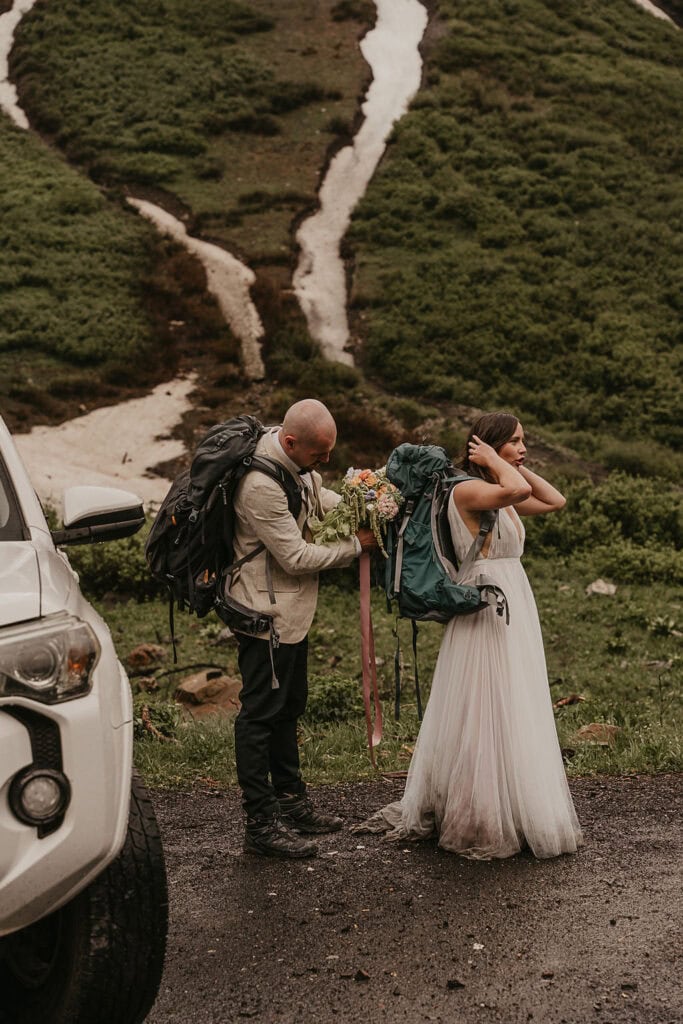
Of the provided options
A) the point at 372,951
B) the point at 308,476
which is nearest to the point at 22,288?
the point at 308,476

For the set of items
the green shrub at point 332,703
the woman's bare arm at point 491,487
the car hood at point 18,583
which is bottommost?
the green shrub at point 332,703

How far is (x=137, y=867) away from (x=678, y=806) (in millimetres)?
3533

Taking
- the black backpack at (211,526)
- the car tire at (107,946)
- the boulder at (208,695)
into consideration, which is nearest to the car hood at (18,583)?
the car tire at (107,946)

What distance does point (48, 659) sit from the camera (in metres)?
3.27

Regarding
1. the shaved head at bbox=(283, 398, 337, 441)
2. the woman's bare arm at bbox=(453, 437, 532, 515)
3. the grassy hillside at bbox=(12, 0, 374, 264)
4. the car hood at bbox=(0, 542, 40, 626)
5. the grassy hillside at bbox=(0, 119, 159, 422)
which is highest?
the car hood at bbox=(0, 542, 40, 626)

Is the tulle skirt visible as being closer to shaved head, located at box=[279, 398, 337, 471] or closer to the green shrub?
shaved head, located at box=[279, 398, 337, 471]

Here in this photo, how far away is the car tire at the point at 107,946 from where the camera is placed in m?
3.49

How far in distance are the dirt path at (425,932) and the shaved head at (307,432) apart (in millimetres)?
1887

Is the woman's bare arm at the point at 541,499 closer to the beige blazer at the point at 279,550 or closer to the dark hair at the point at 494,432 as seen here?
the dark hair at the point at 494,432

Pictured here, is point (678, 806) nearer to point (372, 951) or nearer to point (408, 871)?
point (408, 871)

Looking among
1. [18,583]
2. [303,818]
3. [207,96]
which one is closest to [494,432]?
[303,818]

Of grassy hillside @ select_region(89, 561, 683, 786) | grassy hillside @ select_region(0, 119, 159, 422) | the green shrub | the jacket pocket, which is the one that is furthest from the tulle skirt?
grassy hillside @ select_region(0, 119, 159, 422)

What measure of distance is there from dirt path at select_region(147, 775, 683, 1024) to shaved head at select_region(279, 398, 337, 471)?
1887 mm

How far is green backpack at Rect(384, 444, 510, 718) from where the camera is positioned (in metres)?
5.48
